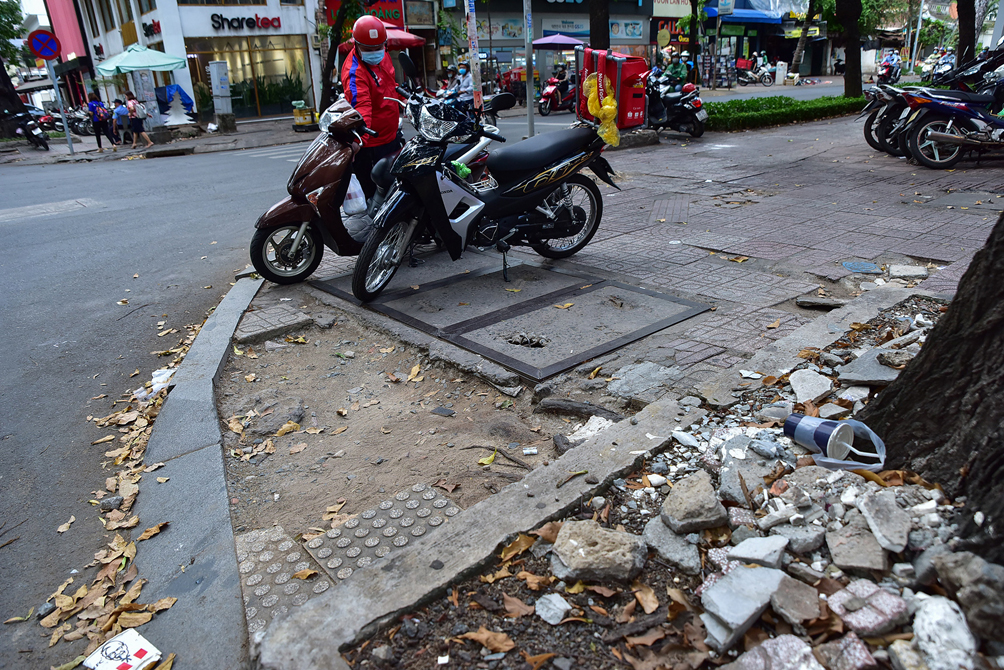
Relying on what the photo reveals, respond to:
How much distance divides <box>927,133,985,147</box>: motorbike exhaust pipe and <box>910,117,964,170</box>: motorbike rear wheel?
0.31 feet

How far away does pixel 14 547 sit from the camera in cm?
278

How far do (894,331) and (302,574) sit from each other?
3209 millimetres

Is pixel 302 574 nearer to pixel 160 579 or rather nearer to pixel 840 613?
pixel 160 579

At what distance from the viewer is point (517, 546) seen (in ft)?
7.59

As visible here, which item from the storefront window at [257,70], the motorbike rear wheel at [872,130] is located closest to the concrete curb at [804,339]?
the motorbike rear wheel at [872,130]

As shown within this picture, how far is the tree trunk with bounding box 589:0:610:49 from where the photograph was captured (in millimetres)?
14539

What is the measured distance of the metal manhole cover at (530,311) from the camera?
13.6ft

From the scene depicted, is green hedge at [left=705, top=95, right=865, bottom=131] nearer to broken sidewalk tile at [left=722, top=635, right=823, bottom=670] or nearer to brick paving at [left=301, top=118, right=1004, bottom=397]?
brick paving at [left=301, top=118, right=1004, bottom=397]

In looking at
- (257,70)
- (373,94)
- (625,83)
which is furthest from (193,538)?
(257,70)

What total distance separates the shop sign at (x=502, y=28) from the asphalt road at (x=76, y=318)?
27.2 metres

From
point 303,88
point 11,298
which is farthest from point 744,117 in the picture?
point 303,88

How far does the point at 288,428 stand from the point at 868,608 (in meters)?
2.79

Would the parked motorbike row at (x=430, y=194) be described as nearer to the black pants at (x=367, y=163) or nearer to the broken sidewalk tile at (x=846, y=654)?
the black pants at (x=367, y=163)

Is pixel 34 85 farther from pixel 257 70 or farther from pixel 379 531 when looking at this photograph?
pixel 379 531
